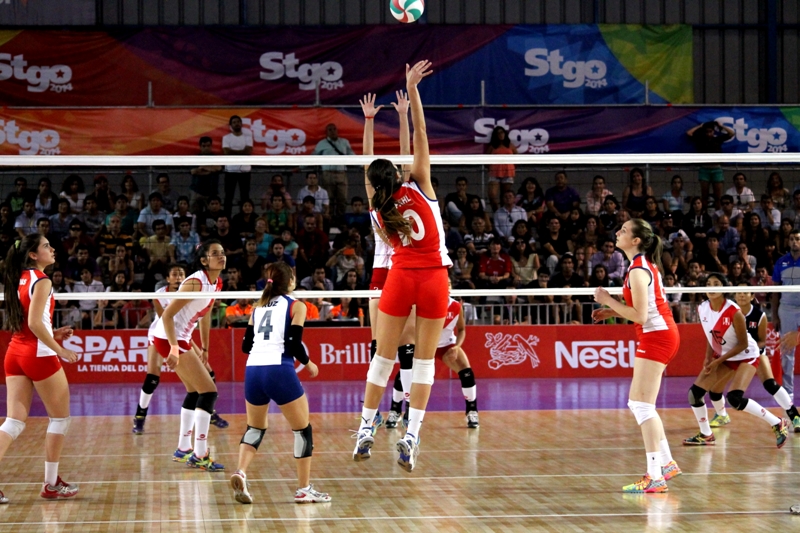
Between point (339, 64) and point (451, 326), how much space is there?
358 inches

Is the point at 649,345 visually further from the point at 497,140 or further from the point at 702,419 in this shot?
the point at 497,140

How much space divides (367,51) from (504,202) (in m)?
4.18

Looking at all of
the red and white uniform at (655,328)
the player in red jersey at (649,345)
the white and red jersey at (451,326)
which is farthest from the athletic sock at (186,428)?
the red and white uniform at (655,328)

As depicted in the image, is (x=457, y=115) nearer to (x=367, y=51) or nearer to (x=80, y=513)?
(x=367, y=51)

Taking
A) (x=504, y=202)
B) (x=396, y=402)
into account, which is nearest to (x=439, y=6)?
(x=504, y=202)

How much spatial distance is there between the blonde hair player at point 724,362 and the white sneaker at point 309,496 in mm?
3860

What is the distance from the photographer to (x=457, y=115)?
1533cm

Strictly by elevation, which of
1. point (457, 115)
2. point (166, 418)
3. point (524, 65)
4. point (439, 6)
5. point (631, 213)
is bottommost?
point (166, 418)

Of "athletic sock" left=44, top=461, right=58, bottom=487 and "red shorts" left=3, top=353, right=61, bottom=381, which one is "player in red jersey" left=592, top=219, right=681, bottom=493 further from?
"athletic sock" left=44, top=461, right=58, bottom=487

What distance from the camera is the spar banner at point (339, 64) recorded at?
1645cm

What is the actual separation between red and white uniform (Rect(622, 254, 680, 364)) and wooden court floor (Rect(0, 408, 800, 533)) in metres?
0.98

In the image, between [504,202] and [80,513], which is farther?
[504,202]

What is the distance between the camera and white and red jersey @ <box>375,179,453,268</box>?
221 inches

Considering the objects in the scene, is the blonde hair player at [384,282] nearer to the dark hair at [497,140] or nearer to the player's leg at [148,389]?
the player's leg at [148,389]
